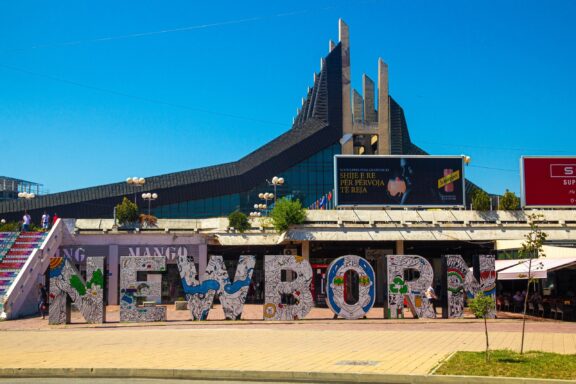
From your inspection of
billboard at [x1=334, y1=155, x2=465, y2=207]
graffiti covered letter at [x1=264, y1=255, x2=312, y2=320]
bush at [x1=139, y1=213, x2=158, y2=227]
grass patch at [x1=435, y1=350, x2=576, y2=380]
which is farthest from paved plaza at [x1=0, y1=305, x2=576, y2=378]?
bush at [x1=139, y1=213, x2=158, y2=227]


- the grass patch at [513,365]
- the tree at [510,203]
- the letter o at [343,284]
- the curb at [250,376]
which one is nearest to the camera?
the curb at [250,376]

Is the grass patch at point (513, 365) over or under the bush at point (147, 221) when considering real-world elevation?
under

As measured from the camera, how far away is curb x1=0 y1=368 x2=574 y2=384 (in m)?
12.5

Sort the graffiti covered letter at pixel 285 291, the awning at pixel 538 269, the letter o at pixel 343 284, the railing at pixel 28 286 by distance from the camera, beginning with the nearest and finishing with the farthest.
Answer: the awning at pixel 538 269 < the graffiti covered letter at pixel 285 291 < the letter o at pixel 343 284 < the railing at pixel 28 286

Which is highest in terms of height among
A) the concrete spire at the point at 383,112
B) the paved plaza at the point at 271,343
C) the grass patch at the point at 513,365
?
the concrete spire at the point at 383,112

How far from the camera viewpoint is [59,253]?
41562 millimetres

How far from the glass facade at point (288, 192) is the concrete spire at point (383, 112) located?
238 inches

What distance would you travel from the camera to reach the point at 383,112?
8312 centimetres

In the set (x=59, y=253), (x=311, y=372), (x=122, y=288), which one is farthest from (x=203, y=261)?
(x=311, y=372)

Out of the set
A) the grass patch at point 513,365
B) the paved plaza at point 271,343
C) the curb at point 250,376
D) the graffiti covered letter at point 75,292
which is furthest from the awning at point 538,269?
the graffiti covered letter at point 75,292

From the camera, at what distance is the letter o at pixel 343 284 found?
1123 inches

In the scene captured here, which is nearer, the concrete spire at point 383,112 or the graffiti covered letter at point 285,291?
the graffiti covered letter at point 285,291

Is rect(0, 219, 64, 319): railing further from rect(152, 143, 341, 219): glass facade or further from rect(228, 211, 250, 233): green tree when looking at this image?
A: rect(152, 143, 341, 219): glass facade

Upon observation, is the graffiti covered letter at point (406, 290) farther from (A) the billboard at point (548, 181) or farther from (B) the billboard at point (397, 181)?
(A) the billboard at point (548, 181)
